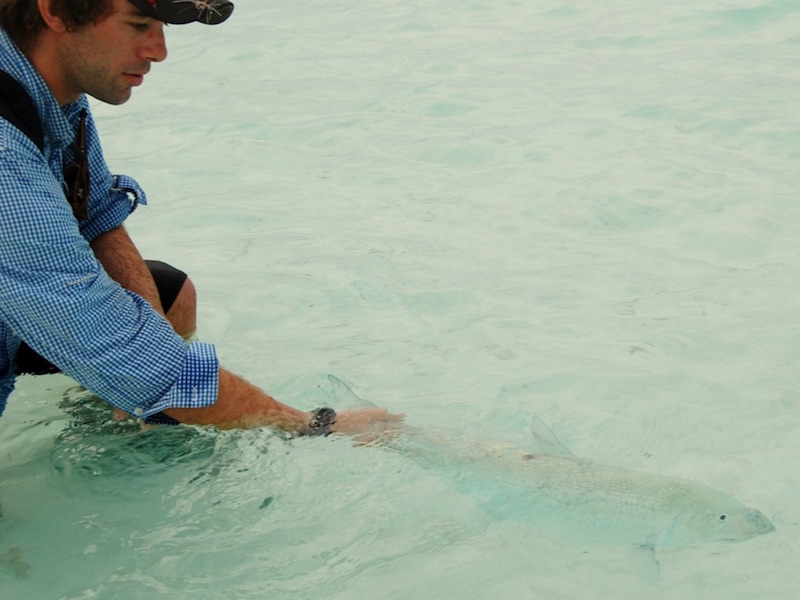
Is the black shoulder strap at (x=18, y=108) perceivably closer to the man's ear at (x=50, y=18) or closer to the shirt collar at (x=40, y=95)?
the shirt collar at (x=40, y=95)

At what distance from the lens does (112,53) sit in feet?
9.08

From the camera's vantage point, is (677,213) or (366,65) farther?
(366,65)

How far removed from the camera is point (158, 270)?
12.3 ft

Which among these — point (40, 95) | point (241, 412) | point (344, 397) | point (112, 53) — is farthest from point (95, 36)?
point (344, 397)

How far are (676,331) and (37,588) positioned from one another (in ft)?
8.35

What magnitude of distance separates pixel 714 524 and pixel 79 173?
2.16 metres

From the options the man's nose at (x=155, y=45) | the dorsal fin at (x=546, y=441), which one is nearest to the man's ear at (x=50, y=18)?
the man's nose at (x=155, y=45)

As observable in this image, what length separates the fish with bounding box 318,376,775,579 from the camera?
2838mm

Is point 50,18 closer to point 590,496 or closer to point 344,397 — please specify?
point 344,397

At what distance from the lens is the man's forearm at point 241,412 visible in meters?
2.88

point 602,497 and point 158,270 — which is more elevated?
point 158,270

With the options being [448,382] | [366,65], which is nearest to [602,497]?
[448,382]

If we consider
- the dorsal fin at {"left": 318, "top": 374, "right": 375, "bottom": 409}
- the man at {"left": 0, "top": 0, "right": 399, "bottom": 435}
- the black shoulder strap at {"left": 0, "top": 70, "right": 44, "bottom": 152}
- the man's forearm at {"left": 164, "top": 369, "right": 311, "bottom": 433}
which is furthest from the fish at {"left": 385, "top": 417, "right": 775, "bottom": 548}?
the black shoulder strap at {"left": 0, "top": 70, "right": 44, "bottom": 152}

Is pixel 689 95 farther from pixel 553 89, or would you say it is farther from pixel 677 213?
pixel 677 213
